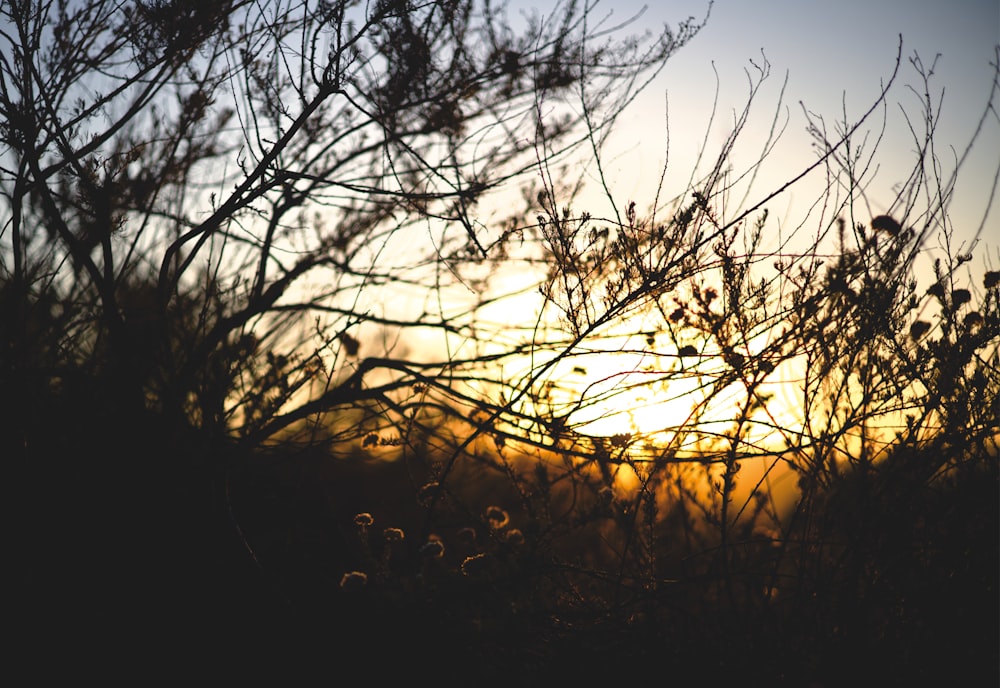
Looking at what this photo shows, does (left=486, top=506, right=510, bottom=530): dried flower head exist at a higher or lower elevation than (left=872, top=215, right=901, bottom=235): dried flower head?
lower

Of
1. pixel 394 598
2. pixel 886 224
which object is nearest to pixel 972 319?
pixel 886 224

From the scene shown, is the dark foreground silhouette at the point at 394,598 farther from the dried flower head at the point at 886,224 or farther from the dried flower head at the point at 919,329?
the dried flower head at the point at 886,224

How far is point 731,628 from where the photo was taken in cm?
296

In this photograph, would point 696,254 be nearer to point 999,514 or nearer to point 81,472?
point 999,514

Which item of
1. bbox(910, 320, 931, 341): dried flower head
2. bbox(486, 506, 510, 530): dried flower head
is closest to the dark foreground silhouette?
bbox(486, 506, 510, 530): dried flower head

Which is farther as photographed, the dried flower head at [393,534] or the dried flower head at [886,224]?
the dried flower head at [393,534]

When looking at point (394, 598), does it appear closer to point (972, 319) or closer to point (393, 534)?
point (393, 534)

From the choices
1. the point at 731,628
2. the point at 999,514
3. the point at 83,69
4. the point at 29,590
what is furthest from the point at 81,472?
the point at 999,514

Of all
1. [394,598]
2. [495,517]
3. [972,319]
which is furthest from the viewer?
[495,517]

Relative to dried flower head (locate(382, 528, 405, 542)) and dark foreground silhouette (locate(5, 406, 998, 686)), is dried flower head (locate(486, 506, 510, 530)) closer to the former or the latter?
dark foreground silhouette (locate(5, 406, 998, 686))

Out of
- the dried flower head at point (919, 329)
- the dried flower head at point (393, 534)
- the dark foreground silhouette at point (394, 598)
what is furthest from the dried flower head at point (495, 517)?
the dried flower head at point (919, 329)

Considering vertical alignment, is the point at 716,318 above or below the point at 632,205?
below

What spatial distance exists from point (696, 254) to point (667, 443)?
0.89 meters

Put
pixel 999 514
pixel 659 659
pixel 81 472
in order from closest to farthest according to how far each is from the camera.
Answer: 1. pixel 999 514
2. pixel 659 659
3. pixel 81 472
